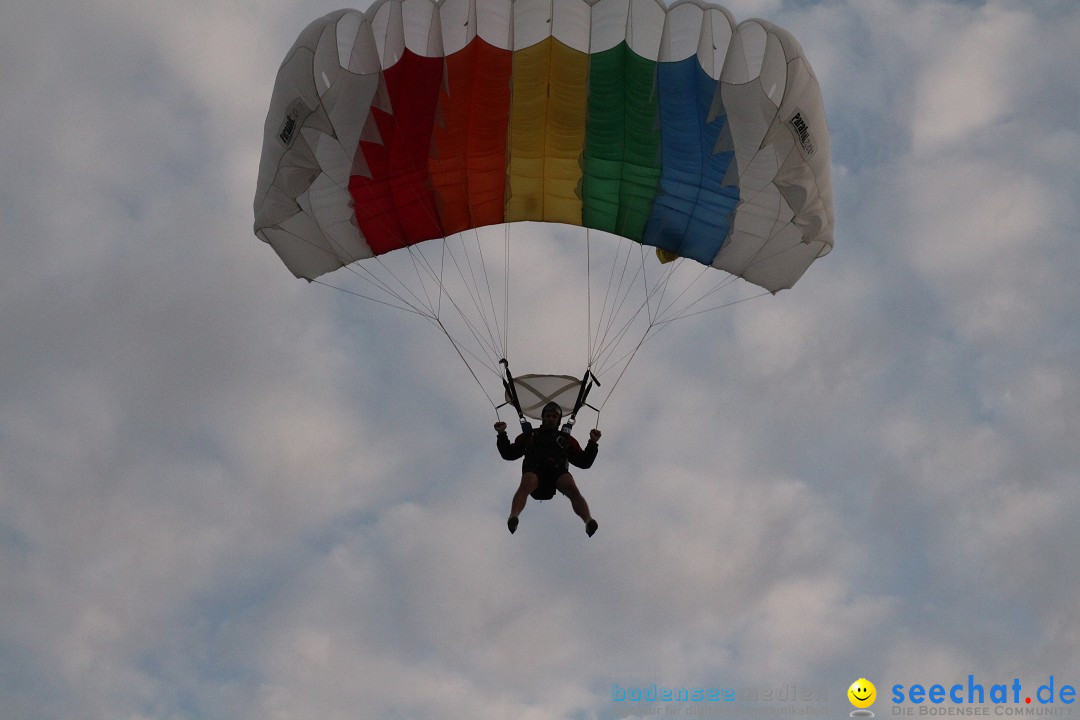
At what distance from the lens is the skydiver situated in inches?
571

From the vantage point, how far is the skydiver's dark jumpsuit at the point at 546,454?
14719 millimetres

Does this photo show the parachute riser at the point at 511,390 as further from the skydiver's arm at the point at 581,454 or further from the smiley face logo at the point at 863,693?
the smiley face logo at the point at 863,693

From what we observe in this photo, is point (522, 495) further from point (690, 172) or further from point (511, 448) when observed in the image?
point (690, 172)

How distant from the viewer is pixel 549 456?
1474 cm

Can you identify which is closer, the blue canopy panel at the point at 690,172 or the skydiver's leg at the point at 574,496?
the skydiver's leg at the point at 574,496

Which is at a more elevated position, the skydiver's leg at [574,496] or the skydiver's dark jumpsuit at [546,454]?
the skydiver's dark jumpsuit at [546,454]

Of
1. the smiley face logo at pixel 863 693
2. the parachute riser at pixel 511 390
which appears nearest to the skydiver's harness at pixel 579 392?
the parachute riser at pixel 511 390

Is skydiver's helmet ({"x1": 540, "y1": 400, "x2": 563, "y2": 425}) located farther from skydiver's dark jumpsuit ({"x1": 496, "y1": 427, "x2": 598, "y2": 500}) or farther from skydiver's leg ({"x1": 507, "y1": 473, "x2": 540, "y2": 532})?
skydiver's leg ({"x1": 507, "y1": 473, "x2": 540, "y2": 532})

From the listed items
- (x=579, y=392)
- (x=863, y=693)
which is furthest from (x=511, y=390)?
(x=863, y=693)

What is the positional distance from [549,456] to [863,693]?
500 cm

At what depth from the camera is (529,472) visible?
1461 cm

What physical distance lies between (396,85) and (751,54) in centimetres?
392

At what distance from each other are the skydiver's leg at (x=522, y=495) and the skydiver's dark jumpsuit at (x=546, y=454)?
0.13m

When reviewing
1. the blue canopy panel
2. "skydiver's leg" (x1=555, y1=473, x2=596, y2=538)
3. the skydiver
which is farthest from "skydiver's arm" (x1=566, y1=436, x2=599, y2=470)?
the blue canopy panel
